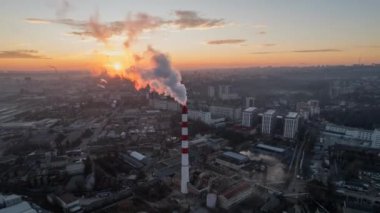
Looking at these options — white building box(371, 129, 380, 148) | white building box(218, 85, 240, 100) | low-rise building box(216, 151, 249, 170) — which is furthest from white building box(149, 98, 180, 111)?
white building box(371, 129, 380, 148)

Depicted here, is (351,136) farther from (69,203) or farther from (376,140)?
(69,203)

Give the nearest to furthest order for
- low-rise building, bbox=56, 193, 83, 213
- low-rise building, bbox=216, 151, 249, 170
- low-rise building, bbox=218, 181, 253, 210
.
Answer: low-rise building, bbox=56, 193, 83, 213 → low-rise building, bbox=218, 181, 253, 210 → low-rise building, bbox=216, 151, 249, 170

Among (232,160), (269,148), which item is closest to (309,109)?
(269,148)

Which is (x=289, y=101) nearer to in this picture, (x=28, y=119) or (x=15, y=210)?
(x=28, y=119)

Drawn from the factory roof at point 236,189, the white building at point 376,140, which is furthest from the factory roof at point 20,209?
the white building at point 376,140

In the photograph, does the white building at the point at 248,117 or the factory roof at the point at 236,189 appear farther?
the white building at the point at 248,117

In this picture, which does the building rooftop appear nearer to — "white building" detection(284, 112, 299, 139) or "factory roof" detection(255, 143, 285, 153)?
"factory roof" detection(255, 143, 285, 153)

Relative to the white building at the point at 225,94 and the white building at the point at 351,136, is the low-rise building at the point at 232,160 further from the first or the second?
the white building at the point at 225,94

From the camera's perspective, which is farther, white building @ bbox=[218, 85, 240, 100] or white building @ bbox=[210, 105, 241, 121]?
white building @ bbox=[218, 85, 240, 100]

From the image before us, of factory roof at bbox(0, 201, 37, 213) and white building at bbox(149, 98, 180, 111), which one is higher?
white building at bbox(149, 98, 180, 111)

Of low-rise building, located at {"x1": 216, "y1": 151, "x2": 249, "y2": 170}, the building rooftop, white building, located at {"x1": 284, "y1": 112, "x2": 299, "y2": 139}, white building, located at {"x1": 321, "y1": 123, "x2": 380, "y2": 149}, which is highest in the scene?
white building, located at {"x1": 284, "y1": 112, "x2": 299, "y2": 139}

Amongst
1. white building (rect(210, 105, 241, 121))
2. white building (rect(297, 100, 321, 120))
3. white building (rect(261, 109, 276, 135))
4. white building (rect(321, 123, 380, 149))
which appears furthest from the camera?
white building (rect(210, 105, 241, 121))
